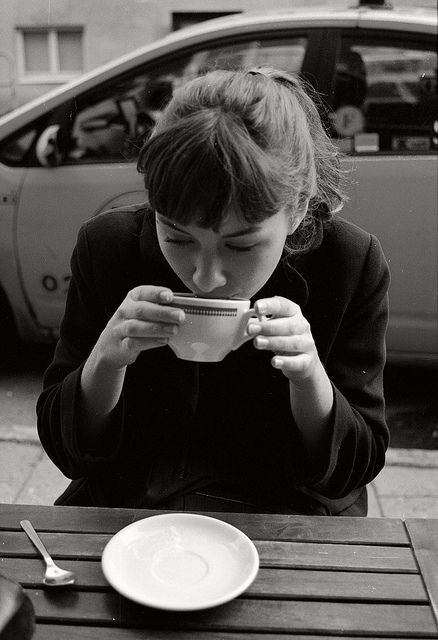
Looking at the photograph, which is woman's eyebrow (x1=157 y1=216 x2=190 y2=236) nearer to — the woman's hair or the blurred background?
the woman's hair

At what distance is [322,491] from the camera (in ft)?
4.57

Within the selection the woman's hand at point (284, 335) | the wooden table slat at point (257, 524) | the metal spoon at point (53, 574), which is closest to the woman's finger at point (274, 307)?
the woman's hand at point (284, 335)

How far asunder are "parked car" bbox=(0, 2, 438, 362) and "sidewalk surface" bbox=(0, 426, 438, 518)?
389 millimetres

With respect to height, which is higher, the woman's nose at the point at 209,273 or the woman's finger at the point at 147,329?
the woman's nose at the point at 209,273

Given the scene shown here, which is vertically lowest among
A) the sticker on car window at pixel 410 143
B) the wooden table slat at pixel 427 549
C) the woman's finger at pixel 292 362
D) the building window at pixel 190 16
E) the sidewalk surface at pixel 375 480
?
the sidewalk surface at pixel 375 480

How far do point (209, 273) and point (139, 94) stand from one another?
2129 mm

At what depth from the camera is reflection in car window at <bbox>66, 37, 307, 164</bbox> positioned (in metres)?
2.99

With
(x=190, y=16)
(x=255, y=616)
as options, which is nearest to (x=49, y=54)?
(x=190, y=16)

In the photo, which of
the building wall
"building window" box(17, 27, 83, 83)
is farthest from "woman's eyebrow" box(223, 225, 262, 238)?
"building window" box(17, 27, 83, 83)

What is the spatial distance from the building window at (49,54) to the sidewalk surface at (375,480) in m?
1.36

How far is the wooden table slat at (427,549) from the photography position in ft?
3.45

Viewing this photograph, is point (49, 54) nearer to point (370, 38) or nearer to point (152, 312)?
point (370, 38)

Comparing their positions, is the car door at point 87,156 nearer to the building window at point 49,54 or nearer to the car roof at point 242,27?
the car roof at point 242,27

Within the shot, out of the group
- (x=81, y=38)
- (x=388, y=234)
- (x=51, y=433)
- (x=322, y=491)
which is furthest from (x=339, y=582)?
(x=81, y=38)
